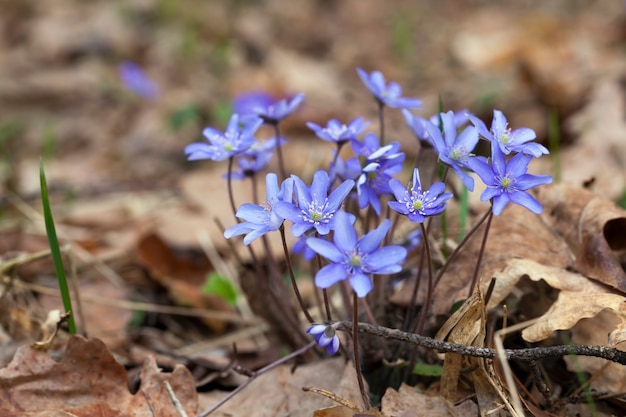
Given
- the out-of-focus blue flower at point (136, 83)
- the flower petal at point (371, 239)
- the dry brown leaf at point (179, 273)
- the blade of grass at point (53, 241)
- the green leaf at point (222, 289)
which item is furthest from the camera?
the out-of-focus blue flower at point (136, 83)

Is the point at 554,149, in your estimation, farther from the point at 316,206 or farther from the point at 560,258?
the point at 316,206

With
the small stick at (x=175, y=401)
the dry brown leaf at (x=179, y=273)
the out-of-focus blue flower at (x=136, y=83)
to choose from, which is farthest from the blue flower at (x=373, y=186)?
the out-of-focus blue flower at (x=136, y=83)

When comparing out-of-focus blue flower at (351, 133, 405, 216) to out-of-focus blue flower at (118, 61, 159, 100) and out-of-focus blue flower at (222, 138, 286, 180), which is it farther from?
out-of-focus blue flower at (118, 61, 159, 100)

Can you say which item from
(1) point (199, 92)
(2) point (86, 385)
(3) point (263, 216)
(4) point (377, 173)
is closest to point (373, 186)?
(4) point (377, 173)

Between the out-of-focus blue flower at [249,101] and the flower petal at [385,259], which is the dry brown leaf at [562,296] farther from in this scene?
the out-of-focus blue flower at [249,101]

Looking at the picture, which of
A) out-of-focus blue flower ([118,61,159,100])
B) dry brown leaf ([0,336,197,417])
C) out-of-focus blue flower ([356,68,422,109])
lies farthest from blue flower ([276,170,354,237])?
out-of-focus blue flower ([118,61,159,100])
